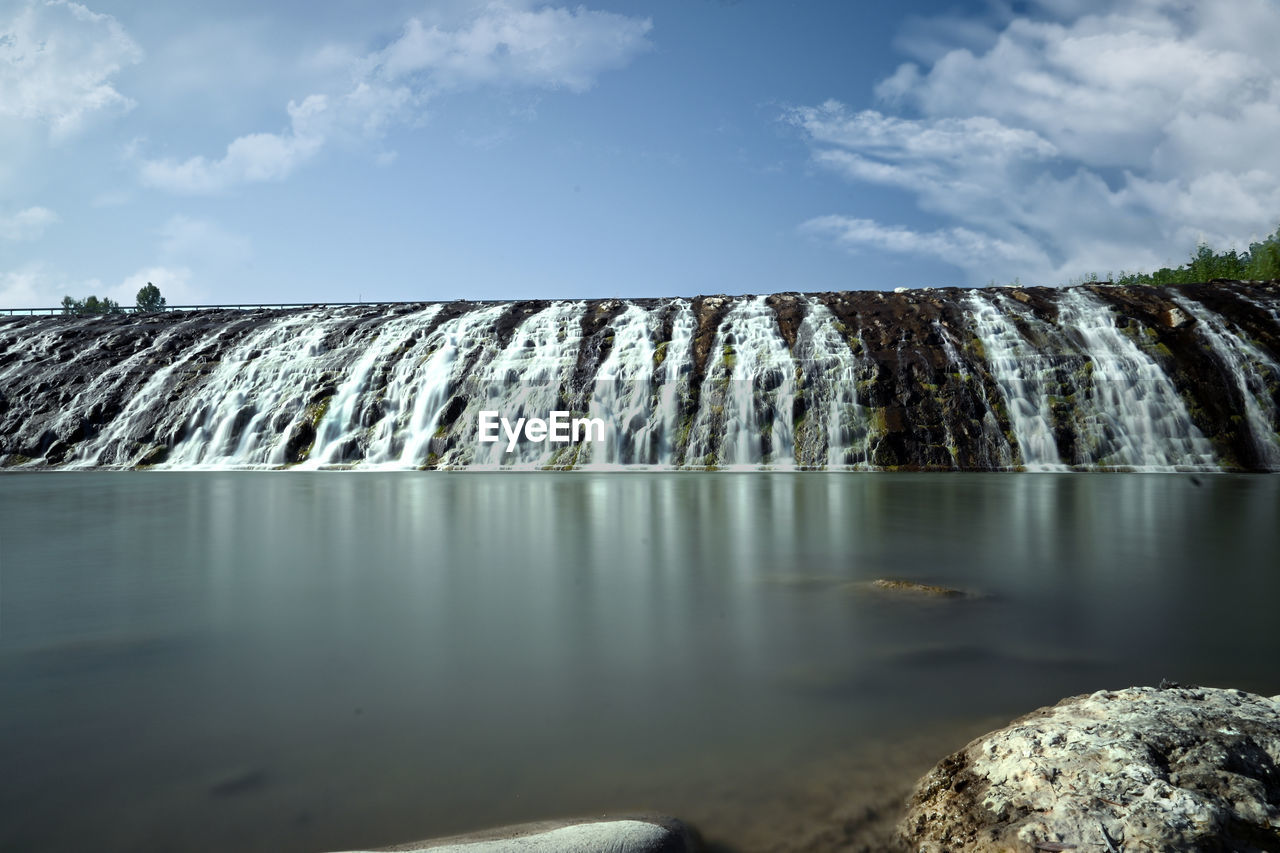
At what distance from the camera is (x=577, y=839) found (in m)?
2.06

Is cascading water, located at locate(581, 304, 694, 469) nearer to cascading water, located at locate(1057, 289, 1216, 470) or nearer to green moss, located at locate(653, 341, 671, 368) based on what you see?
green moss, located at locate(653, 341, 671, 368)

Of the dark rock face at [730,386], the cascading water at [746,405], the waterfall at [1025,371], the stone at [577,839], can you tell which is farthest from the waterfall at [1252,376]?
the stone at [577,839]

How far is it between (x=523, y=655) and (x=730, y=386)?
57.9 ft

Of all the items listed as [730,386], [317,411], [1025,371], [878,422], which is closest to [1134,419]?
[1025,371]

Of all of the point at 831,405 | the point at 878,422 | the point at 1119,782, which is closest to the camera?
the point at 1119,782

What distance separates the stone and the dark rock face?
17.2 m

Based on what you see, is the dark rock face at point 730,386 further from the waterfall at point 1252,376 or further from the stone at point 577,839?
the stone at point 577,839

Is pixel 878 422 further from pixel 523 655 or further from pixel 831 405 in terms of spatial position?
pixel 523 655

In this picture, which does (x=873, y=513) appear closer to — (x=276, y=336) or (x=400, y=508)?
(x=400, y=508)

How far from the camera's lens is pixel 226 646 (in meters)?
4.10

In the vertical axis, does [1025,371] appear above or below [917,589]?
above

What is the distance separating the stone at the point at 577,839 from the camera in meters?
2.02

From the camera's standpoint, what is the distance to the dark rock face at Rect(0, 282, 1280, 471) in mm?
18797

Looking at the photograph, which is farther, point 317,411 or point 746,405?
point 317,411
